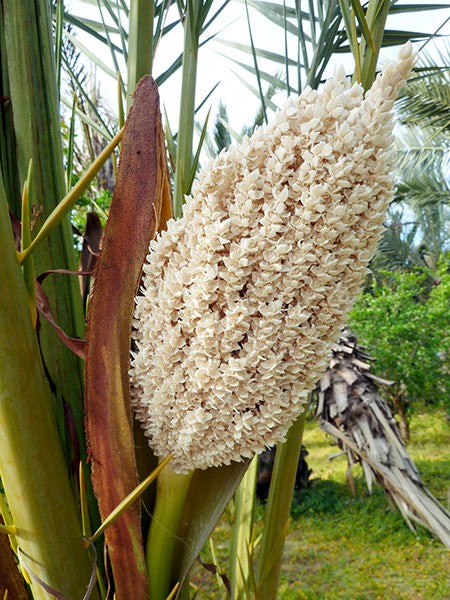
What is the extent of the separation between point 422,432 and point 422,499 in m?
3.38

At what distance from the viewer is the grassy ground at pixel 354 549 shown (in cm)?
317

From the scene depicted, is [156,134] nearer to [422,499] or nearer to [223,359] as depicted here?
[223,359]

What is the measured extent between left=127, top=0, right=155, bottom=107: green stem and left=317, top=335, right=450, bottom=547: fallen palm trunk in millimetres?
2912

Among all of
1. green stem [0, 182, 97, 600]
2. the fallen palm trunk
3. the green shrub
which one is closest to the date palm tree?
green stem [0, 182, 97, 600]

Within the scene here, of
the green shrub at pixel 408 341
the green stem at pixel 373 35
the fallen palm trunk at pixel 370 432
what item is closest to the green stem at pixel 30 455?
the green stem at pixel 373 35

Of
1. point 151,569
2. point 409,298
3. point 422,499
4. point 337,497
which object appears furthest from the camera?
point 409,298

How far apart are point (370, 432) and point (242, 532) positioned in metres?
3.13

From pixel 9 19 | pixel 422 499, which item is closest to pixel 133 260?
pixel 9 19

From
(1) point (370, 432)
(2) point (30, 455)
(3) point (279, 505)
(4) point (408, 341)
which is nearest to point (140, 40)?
(2) point (30, 455)

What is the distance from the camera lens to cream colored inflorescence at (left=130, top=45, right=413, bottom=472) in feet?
1.34

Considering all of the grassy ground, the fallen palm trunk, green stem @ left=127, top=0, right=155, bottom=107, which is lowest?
the grassy ground

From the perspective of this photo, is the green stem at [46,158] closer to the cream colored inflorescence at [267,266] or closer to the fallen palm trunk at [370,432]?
the cream colored inflorescence at [267,266]

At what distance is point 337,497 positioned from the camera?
4.53 m

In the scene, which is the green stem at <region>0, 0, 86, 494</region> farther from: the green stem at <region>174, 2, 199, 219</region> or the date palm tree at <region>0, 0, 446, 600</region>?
the green stem at <region>174, 2, 199, 219</region>
